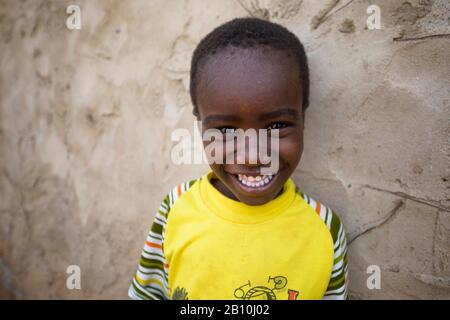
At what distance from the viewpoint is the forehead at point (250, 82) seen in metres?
0.86

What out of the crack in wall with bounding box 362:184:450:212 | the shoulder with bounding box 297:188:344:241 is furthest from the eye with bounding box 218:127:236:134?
the crack in wall with bounding box 362:184:450:212

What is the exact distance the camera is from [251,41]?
2.94 ft

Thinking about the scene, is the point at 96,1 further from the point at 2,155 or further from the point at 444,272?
the point at 444,272

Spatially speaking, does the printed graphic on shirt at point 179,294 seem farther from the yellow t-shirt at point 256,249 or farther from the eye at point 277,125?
the eye at point 277,125

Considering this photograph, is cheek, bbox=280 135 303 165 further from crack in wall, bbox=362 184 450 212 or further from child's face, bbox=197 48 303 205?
crack in wall, bbox=362 184 450 212

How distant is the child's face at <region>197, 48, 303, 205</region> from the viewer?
862 mm

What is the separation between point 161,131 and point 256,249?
72 centimetres

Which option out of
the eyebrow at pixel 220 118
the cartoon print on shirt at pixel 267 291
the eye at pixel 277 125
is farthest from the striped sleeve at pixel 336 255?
the eyebrow at pixel 220 118

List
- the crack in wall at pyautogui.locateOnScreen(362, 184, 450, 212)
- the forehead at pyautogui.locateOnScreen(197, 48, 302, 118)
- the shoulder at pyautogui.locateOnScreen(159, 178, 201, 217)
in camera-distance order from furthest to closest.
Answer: the shoulder at pyautogui.locateOnScreen(159, 178, 201, 217) → the crack in wall at pyautogui.locateOnScreen(362, 184, 450, 212) → the forehead at pyautogui.locateOnScreen(197, 48, 302, 118)

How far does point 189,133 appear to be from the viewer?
140 centimetres

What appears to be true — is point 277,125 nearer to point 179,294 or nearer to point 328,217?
point 328,217

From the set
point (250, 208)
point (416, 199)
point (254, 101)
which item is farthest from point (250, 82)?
point (416, 199)

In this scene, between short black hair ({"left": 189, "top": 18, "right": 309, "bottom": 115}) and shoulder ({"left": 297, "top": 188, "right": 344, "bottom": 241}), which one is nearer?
short black hair ({"left": 189, "top": 18, "right": 309, "bottom": 115})

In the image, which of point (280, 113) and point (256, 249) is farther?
point (256, 249)
